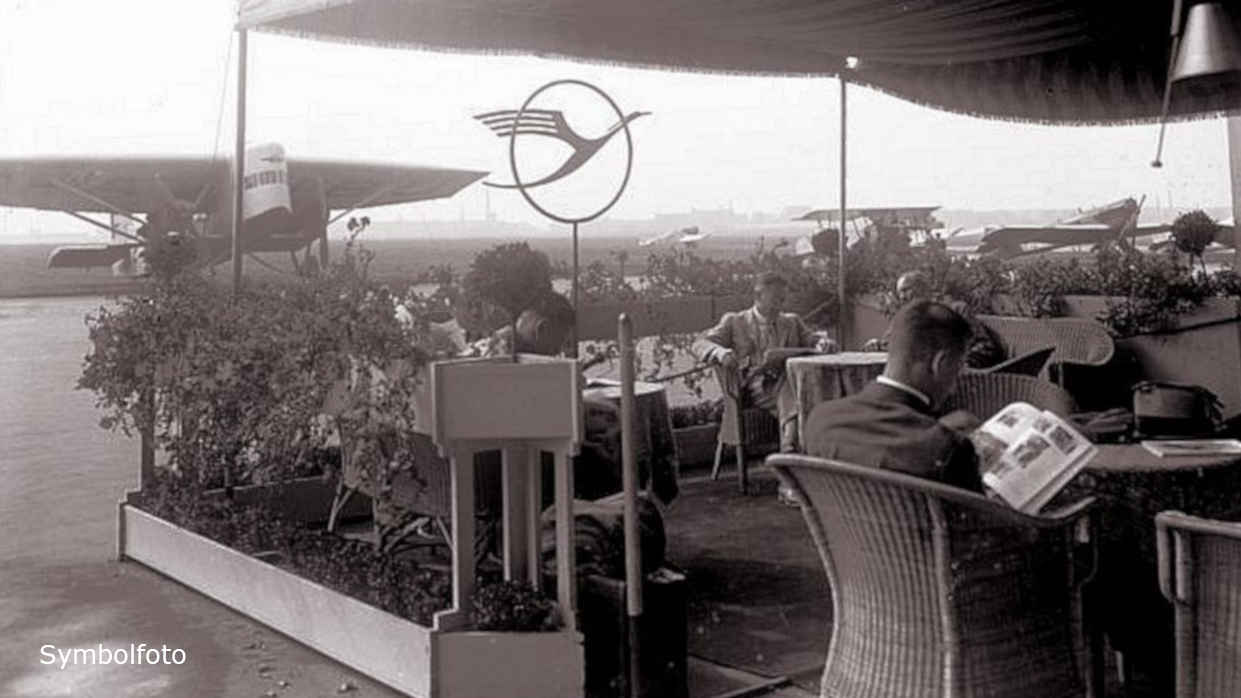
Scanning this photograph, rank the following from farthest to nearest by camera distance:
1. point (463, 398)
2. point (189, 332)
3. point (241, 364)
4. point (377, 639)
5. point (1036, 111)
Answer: point (1036, 111) → point (189, 332) → point (241, 364) → point (377, 639) → point (463, 398)

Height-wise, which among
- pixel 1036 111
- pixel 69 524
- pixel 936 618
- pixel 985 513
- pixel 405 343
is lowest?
pixel 69 524

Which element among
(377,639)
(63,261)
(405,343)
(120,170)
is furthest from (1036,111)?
(63,261)

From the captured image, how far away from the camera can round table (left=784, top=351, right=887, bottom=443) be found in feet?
17.9

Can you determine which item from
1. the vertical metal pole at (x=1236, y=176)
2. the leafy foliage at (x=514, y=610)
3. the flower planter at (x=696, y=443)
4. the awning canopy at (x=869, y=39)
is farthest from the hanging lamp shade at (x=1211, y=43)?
the vertical metal pole at (x=1236, y=176)

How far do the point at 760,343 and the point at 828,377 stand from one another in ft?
3.49

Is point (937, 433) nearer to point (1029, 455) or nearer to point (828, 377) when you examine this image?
point (1029, 455)

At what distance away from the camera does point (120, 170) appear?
25.8m

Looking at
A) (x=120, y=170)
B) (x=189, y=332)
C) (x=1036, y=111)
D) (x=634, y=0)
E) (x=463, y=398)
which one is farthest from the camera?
(x=120, y=170)

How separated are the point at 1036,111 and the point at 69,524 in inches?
241

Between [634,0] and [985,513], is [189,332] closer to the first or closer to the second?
[634,0]

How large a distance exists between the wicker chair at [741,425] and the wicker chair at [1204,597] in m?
4.17

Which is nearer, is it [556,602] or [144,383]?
[556,602]

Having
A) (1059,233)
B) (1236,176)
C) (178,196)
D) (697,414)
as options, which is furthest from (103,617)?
(1059,233)

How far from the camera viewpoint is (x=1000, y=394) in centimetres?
419
